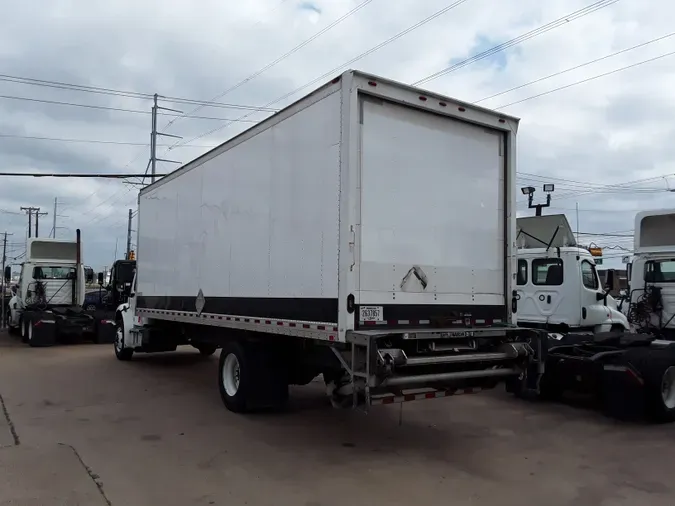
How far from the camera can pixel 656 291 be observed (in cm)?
1008

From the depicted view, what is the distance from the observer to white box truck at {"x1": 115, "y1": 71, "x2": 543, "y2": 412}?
614 cm

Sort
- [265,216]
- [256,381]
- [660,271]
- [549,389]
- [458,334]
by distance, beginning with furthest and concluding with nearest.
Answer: [660,271] < [549,389] < [256,381] < [265,216] < [458,334]

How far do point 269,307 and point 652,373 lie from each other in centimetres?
505

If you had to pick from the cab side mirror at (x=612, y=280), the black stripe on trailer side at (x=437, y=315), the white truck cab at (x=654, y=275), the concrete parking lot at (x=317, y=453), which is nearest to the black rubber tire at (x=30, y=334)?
the concrete parking lot at (x=317, y=453)

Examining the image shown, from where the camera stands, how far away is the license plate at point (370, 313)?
6.09 meters

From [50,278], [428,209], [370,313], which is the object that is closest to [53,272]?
[50,278]

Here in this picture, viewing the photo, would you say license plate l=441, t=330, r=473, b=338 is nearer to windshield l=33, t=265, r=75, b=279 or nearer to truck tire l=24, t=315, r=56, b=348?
truck tire l=24, t=315, r=56, b=348

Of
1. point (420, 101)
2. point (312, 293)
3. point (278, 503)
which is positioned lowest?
point (278, 503)

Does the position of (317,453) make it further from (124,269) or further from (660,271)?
(124,269)

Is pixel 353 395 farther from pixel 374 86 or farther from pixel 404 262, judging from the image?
pixel 374 86

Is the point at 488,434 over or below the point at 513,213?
below

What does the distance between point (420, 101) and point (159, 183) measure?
22.8 feet

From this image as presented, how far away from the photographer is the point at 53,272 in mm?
20828

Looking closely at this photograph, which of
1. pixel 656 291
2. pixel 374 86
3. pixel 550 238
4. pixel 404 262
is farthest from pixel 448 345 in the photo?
pixel 550 238
